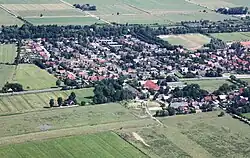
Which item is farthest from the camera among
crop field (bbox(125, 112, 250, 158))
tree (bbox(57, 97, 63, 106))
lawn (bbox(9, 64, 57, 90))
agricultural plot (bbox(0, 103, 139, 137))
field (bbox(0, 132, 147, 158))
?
lawn (bbox(9, 64, 57, 90))

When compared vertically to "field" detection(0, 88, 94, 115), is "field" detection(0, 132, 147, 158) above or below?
below

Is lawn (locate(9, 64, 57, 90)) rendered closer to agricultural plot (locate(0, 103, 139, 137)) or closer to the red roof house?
agricultural plot (locate(0, 103, 139, 137))

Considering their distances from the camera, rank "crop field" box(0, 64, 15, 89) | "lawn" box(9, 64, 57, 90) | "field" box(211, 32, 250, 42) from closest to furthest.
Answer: "lawn" box(9, 64, 57, 90) < "crop field" box(0, 64, 15, 89) < "field" box(211, 32, 250, 42)

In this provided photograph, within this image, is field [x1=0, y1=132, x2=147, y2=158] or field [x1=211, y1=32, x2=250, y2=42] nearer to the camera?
field [x1=0, y1=132, x2=147, y2=158]

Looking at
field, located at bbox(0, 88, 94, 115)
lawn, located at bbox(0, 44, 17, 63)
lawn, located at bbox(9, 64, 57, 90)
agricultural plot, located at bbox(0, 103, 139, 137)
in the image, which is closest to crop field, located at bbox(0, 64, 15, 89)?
lawn, located at bbox(9, 64, 57, 90)

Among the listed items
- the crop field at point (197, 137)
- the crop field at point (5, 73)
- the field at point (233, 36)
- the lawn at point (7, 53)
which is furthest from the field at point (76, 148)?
the field at point (233, 36)

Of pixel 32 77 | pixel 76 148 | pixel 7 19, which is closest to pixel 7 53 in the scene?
pixel 32 77

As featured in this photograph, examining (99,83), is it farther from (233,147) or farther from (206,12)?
(206,12)
